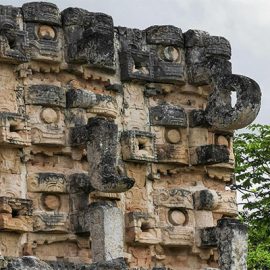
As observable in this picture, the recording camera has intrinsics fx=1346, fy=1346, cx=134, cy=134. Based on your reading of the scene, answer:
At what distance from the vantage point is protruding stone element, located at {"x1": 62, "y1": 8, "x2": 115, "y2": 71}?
1316 cm

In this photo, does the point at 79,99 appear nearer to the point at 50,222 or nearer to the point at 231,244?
the point at 50,222

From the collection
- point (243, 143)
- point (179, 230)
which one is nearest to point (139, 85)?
point (179, 230)

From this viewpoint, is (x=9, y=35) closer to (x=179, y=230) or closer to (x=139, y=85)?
(x=139, y=85)

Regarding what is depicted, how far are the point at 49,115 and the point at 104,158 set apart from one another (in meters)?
0.77

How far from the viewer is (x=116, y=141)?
1279 centimetres

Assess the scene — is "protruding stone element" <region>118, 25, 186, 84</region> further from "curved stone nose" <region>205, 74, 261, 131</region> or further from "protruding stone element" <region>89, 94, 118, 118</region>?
"curved stone nose" <region>205, 74, 261, 131</region>

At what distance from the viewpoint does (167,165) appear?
13.9 meters

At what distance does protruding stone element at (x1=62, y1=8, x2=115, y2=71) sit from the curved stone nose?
46.2 inches

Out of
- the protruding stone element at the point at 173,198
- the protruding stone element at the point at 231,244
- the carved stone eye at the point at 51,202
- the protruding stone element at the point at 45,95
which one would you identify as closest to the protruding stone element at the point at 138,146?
the protruding stone element at the point at 173,198

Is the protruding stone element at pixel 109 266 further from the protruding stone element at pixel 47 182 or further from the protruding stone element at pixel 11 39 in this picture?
the protruding stone element at pixel 11 39

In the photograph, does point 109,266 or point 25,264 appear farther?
point 109,266

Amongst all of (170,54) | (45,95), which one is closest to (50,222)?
(45,95)

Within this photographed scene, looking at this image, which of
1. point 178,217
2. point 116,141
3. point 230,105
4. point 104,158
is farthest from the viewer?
point 178,217

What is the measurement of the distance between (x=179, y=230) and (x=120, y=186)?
1356 millimetres
